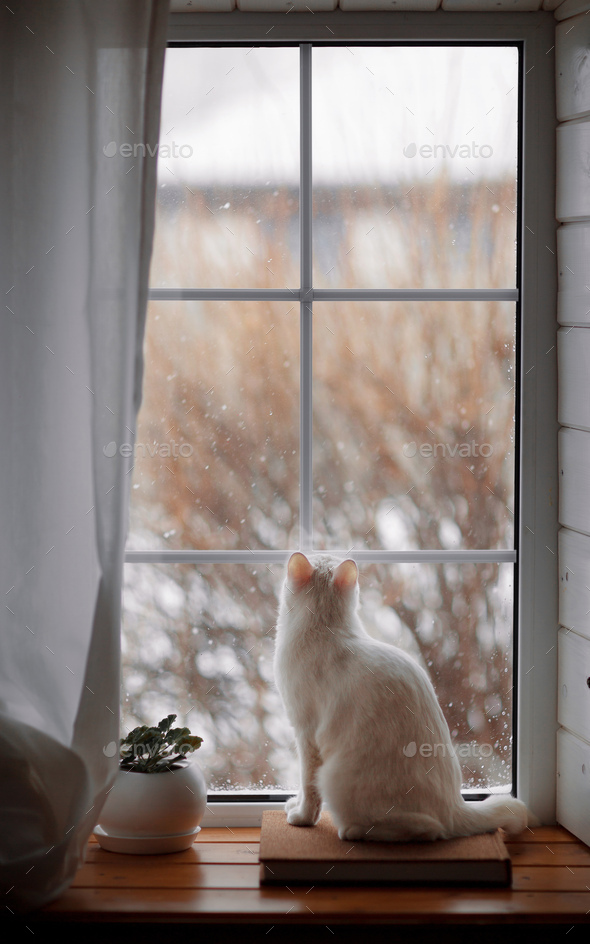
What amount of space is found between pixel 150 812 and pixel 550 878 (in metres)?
0.74

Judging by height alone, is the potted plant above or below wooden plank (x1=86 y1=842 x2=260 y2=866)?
above

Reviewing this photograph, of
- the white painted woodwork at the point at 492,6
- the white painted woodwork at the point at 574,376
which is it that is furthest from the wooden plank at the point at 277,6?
the white painted woodwork at the point at 574,376

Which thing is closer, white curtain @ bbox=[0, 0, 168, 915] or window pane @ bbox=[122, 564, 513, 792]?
white curtain @ bbox=[0, 0, 168, 915]

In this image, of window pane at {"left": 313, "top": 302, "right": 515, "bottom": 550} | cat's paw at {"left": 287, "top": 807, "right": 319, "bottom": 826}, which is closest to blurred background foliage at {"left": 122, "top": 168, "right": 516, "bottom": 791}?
window pane at {"left": 313, "top": 302, "right": 515, "bottom": 550}

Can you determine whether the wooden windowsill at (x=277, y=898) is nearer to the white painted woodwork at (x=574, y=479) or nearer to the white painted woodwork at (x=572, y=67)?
the white painted woodwork at (x=574, y=479)

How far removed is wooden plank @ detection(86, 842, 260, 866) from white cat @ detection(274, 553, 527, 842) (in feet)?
0.38

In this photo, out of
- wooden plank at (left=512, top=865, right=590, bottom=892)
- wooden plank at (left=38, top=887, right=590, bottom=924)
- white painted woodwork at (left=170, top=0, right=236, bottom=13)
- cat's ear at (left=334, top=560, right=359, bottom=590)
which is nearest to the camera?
wooden plank at (left=38, top=887, right=590, bottom=924)

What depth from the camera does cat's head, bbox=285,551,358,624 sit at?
1.49 m

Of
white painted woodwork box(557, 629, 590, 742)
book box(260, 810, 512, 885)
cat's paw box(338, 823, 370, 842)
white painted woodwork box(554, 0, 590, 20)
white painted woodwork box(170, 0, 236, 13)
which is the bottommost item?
book box(260, 810, 512, 885)

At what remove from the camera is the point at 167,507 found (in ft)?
5.54

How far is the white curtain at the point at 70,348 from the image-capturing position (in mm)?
1348

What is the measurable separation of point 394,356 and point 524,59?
67cm

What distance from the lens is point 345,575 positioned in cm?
150

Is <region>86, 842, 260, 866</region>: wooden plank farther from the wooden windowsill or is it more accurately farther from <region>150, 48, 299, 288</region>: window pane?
<region>150, 48, 299, 288</region>: window pane
